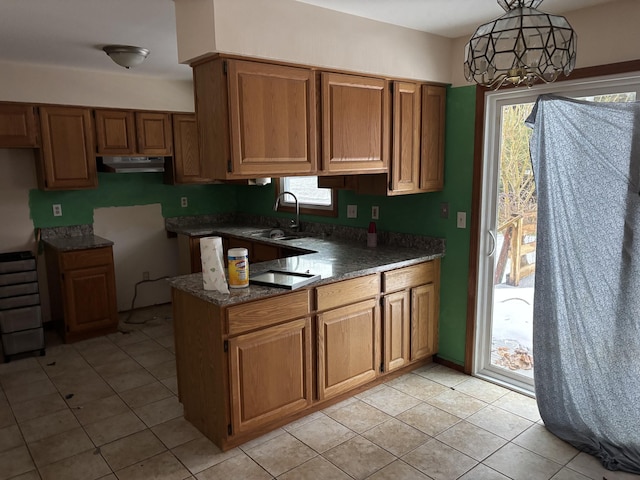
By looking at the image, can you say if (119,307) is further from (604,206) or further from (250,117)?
(604,206)

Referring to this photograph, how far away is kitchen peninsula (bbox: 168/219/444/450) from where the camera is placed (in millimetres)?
2520

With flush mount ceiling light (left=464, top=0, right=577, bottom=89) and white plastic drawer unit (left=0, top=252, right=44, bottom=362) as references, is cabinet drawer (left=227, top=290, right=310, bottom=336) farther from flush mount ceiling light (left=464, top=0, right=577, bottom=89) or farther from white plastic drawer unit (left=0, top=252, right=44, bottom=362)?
white plastic drawer unit (left=0, top=252, right=44, bottom=362)

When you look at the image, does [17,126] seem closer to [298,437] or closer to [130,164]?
[130,164]

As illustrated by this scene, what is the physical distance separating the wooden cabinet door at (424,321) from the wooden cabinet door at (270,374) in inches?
37.9

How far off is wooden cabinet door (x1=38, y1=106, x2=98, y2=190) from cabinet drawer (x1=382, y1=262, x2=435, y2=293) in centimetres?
294

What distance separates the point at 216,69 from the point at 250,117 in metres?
0.29

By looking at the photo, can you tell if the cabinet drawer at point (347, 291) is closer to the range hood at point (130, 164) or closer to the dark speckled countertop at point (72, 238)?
the dark speckled countertop at point (72, 238)

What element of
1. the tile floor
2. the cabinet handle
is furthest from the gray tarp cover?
the cabinet handle

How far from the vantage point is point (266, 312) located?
2.59m

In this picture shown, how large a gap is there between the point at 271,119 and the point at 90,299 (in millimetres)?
2752

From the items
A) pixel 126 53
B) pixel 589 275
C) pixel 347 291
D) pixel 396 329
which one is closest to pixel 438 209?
pixel 396 329

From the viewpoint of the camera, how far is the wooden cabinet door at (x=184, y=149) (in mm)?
4875

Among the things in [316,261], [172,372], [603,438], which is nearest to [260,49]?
[316,261]

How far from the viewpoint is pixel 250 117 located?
2.51m
